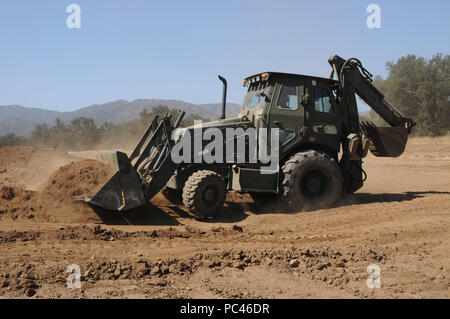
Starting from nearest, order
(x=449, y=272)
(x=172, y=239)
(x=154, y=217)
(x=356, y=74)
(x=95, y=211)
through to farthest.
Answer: (x=449, y=272), (x=172, y=239), (x=95, y=211), (x=154, y=217), (x=356, y=74)

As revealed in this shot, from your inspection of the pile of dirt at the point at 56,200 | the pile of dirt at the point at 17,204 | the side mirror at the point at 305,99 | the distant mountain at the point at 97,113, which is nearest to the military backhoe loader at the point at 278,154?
the side mirror at the point at 305,99

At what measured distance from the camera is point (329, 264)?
4.89 m

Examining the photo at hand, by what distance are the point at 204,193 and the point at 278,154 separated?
1.77 m

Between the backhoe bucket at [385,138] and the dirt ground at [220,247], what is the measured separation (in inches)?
44.1

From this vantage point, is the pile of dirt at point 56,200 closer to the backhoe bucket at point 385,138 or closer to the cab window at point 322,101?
the cab window at point 322,101

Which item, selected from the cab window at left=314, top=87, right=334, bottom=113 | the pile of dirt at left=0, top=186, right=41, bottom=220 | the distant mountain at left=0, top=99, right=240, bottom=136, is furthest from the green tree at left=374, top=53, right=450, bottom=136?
the distant mountain at left=0, top=99, right=240, bottom=136

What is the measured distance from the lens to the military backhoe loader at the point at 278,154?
7500mm

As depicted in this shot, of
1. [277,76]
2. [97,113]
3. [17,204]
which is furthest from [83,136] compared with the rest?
[97,113]

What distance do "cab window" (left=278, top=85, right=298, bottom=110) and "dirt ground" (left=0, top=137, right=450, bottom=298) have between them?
2.17 metres

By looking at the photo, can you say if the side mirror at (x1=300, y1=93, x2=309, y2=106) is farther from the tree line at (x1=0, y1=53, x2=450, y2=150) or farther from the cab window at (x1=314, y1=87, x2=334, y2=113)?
the tree line at (x1=0, y1=53, x2=450, y2=150)

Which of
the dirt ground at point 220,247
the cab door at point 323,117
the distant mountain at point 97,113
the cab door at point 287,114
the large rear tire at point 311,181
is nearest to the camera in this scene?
the dirt ground at point 220,247
